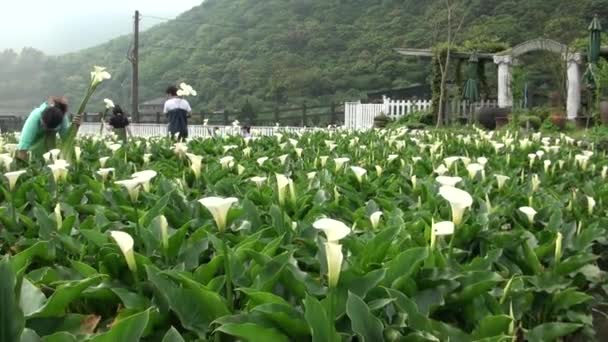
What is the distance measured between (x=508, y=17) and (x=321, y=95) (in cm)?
1101

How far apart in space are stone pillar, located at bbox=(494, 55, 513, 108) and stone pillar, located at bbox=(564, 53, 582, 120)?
2444 mm

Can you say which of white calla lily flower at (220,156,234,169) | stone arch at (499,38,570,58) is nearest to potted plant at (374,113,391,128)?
stone arch at (499,38,570,58)

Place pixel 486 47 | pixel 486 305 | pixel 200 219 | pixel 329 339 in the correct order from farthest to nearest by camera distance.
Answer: pixel 486 47
pixel 200 219
pixel 486 305
pixel 329 339

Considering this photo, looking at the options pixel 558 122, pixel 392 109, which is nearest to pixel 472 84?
pixel 392 109

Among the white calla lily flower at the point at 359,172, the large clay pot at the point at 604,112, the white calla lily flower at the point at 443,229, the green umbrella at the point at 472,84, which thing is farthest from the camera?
the green umbrella at the point at 472,84

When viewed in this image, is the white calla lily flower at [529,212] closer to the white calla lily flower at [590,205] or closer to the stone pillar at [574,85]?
the white calla lily flower at [590,205]

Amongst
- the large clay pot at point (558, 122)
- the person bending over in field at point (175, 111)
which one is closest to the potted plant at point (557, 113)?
the large clay pot at point (558, 122)

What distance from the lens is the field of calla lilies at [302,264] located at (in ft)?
4.46

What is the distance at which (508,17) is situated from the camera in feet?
91.9

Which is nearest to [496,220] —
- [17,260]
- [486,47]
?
[17,260]

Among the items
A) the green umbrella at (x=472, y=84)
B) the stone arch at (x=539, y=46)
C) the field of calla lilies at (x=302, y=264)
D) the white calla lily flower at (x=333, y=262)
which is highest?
the stone arch at (x=539, y=46)

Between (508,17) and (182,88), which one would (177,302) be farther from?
(508,17)

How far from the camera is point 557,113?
1592cm

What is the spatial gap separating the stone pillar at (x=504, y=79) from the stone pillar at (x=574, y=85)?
2444 mm
